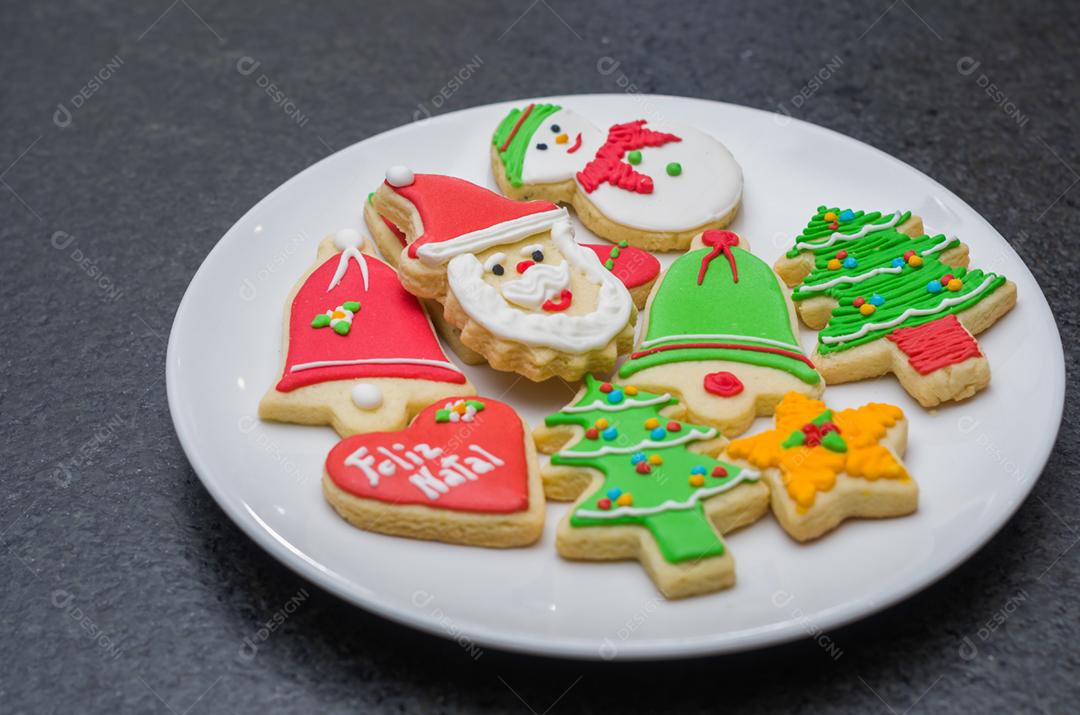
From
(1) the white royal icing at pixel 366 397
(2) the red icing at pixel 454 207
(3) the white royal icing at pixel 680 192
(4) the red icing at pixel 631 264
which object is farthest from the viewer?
(3) the white royal icing at pixel 680 192

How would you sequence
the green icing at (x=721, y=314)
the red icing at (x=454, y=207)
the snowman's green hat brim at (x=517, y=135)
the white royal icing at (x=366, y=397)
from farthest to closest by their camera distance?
the snowman's green hat brim at (x=517, y=135)
the red icing at (x=454, y=207)
the green icing at (x=721, y=314)
the white royal icing at (x=366, y=397)

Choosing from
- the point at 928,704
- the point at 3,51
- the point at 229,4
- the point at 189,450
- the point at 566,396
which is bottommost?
the point at 3,51

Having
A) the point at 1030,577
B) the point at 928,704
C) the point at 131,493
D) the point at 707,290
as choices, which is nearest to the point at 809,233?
Result: the point at 707,290

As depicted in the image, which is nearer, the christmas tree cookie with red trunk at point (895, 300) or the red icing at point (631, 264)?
the christmas tree cookie with red trunk at point (895, 300)

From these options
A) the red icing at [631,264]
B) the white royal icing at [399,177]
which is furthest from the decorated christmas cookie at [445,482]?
the white royal icing at [399,177]

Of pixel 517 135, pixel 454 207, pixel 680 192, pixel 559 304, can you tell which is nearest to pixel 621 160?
pixel 680 192

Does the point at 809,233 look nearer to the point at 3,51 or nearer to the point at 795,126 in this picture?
the point at 795,126

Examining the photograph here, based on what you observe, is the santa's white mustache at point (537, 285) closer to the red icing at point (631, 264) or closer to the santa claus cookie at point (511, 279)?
the santa claus cookie at point (511, 279)
